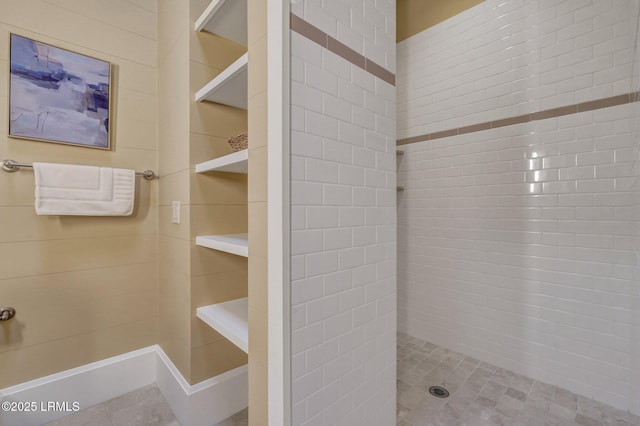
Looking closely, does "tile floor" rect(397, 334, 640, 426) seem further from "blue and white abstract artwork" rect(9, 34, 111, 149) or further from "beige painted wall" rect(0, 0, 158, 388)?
"blue and white abstract artwork" rect(9, 34, 111, 149)

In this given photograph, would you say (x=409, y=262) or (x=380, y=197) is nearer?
(x=380, y=197)

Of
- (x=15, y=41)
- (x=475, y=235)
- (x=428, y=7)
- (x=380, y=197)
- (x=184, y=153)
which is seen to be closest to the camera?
(x=380, y=197)

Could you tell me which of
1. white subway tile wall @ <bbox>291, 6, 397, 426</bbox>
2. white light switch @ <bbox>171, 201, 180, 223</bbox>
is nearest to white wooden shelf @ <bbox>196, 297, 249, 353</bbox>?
white subway tile wall @ <bbox>291, 6, 397, 426</bbox>

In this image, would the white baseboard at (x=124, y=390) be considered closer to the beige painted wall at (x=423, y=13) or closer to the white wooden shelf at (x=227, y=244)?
the white wooden shelf at (x=227, y=244)

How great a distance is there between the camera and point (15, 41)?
4.48ft

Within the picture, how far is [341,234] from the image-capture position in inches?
40.2

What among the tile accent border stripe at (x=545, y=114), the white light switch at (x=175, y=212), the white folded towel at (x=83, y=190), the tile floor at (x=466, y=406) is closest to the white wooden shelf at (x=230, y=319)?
the white light switch at (x=175, y=212)

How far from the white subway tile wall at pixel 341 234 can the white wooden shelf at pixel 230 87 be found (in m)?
0.37

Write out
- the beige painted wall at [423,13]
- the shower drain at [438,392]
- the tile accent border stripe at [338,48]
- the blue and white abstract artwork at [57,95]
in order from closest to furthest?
the tile accent border stripe at [338,48] → the blue and white abstract artwork at [57,95] → the shower drain at [438,392] → the beige painted wall at [423,13]

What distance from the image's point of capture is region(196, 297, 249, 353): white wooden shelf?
3.68 feet

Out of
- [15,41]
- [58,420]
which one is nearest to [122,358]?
[58,420]

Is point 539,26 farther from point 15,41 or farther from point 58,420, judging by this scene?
point 58,420

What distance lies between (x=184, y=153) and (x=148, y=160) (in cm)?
48

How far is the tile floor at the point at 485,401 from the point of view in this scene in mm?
1442
